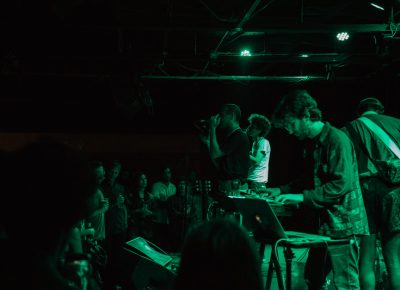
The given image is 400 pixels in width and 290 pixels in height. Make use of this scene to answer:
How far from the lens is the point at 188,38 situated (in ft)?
30.8

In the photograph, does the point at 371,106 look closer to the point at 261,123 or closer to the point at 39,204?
the point at 261,123

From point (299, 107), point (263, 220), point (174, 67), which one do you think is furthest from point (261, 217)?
point (174, 67)

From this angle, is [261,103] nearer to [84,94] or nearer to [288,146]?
[288,146]

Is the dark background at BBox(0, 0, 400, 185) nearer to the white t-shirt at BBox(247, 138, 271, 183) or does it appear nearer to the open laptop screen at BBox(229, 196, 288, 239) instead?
the white t-shirt at BBox(247, 138, 271, 183)

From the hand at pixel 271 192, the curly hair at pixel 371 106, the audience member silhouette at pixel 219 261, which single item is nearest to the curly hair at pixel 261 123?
the curly hair at pixel 371 106

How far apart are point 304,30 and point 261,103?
533 cm

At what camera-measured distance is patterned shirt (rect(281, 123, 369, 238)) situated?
3.71 meters

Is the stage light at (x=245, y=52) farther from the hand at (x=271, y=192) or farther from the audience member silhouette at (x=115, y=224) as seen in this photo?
the hand at (x=271, y=192)

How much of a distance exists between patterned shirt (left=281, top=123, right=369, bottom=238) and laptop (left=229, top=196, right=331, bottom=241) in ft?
0.51

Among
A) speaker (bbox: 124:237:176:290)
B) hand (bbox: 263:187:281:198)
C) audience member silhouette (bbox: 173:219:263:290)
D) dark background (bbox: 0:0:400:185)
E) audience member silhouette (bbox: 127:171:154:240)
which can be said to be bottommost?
audience member silhouette (bbox: 127:171:154:240)

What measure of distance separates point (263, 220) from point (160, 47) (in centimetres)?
630

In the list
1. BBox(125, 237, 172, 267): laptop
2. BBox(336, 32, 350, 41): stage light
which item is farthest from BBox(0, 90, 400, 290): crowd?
BBox(336, 32, 350, 41): stage light

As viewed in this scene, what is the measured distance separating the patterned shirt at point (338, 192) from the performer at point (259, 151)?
336cm

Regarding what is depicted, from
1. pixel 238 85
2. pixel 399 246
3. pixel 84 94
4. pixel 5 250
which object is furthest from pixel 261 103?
pixel 5 250
